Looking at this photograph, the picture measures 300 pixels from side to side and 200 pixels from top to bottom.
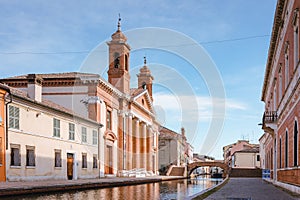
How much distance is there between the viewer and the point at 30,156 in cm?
2650

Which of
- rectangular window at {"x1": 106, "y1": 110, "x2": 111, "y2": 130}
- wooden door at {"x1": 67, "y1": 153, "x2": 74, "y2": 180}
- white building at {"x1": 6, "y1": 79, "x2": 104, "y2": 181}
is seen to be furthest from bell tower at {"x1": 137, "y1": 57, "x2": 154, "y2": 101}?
wooden door at {"x1": 67, "y1": 153, "x2": 74, "y2": 180}

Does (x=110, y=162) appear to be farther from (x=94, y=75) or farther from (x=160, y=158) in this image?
(x=160, y=158)

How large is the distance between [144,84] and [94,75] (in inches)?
1230

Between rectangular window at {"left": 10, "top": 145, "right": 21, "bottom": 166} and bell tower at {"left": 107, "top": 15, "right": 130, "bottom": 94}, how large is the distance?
26.7m

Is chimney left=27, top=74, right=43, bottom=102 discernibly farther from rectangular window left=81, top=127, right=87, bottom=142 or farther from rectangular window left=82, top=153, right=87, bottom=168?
rectangular window left=82, top=153, right=87, bottom=168

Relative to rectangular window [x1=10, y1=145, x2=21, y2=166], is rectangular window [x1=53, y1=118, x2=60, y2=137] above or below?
above

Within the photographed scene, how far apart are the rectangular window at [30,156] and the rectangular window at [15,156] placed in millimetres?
1122

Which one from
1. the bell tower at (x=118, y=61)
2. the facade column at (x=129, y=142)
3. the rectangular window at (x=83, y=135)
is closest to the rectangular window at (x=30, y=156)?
the rectangular window at (x=83, y=135)

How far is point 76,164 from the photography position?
111ft

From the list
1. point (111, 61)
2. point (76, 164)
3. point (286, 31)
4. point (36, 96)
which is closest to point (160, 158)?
point (111, 61)

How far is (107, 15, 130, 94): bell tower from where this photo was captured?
5131 centimetres

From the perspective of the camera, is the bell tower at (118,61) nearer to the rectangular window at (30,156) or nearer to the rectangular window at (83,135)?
the rectangular window at (83,135)

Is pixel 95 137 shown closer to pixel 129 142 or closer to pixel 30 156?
pixel 129 142

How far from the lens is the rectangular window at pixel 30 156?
85.9 feet
